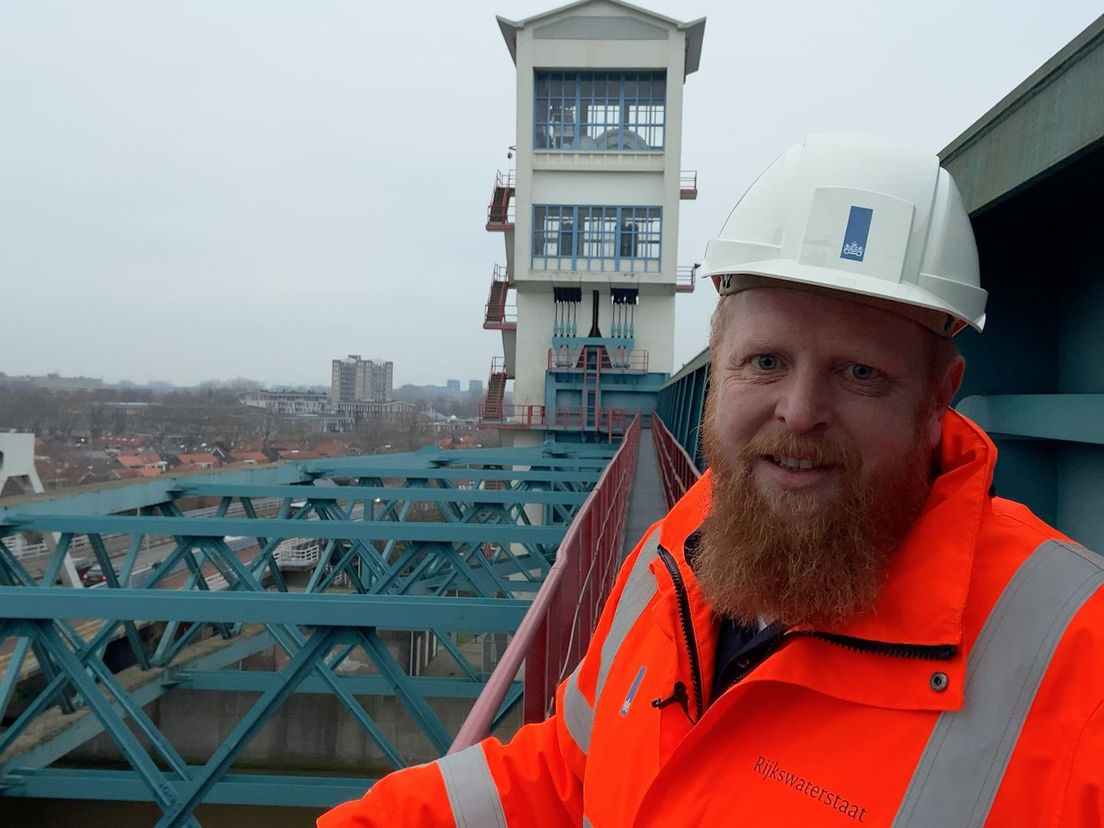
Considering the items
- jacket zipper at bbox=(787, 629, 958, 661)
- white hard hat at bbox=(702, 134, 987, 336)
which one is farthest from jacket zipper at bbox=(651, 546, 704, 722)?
white hard hat at bbox=(702, 134, 987, 336)

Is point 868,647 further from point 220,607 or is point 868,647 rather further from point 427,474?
point 427,474

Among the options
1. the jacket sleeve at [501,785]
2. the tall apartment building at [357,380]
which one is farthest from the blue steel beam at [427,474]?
the tall apartment building at [357,380]

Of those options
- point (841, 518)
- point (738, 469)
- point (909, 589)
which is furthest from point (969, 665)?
point (738, 469)

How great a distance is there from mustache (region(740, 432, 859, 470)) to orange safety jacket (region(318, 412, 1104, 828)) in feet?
0.51

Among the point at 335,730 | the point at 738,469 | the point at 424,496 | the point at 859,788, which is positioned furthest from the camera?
the point at 335,730

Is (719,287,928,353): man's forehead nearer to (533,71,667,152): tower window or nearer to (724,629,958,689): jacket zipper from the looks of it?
(724,629,958,689): jacket zipper

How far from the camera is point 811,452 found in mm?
1382

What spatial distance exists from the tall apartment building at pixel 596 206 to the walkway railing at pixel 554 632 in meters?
23.0

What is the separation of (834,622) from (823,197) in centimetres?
82

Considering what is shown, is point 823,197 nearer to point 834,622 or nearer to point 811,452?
point 811,452

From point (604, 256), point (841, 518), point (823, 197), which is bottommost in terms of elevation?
point (841, 518)

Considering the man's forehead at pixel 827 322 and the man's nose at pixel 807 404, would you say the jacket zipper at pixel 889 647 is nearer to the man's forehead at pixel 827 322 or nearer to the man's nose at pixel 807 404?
the man's nose at pixel 807 404

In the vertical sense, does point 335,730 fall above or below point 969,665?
below

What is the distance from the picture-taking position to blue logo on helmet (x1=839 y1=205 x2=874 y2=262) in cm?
142
